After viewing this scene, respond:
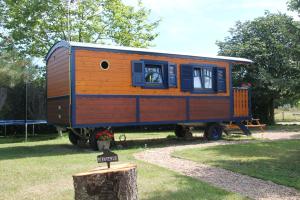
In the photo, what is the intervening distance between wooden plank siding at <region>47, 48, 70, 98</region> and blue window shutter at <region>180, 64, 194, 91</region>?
4.03 m

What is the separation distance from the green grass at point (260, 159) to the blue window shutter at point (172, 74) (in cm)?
299

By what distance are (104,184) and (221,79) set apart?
38.5 ft

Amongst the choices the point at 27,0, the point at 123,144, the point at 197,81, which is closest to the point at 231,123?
the point at 197,81

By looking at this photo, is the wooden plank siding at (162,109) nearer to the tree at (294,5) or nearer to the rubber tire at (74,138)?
the rubber tire at (74,138)

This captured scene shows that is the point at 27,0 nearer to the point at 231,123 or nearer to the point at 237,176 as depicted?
the point at 231,123

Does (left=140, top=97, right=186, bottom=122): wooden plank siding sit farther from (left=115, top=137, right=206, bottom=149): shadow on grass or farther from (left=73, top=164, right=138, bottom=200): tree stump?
(left=73, top=164, right=138, bottom=200): tree stump

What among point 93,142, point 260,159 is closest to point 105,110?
point 93,142

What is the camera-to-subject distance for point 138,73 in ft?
44.1

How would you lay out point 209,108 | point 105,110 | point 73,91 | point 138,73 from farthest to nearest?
point 209,108, point 138,73, point 105,110, point 73,91

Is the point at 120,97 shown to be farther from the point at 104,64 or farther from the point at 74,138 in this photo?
the point at 74,138

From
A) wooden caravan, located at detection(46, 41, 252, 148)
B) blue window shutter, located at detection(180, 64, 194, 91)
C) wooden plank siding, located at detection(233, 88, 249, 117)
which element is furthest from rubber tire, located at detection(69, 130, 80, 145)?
wooden plank siding, located at detection(233, 88, 249, 117)

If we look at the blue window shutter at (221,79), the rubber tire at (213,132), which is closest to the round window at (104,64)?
the blue window shutter at (221,79)

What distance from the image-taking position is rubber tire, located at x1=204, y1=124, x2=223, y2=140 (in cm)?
1559

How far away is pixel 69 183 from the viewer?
7.21 metres
